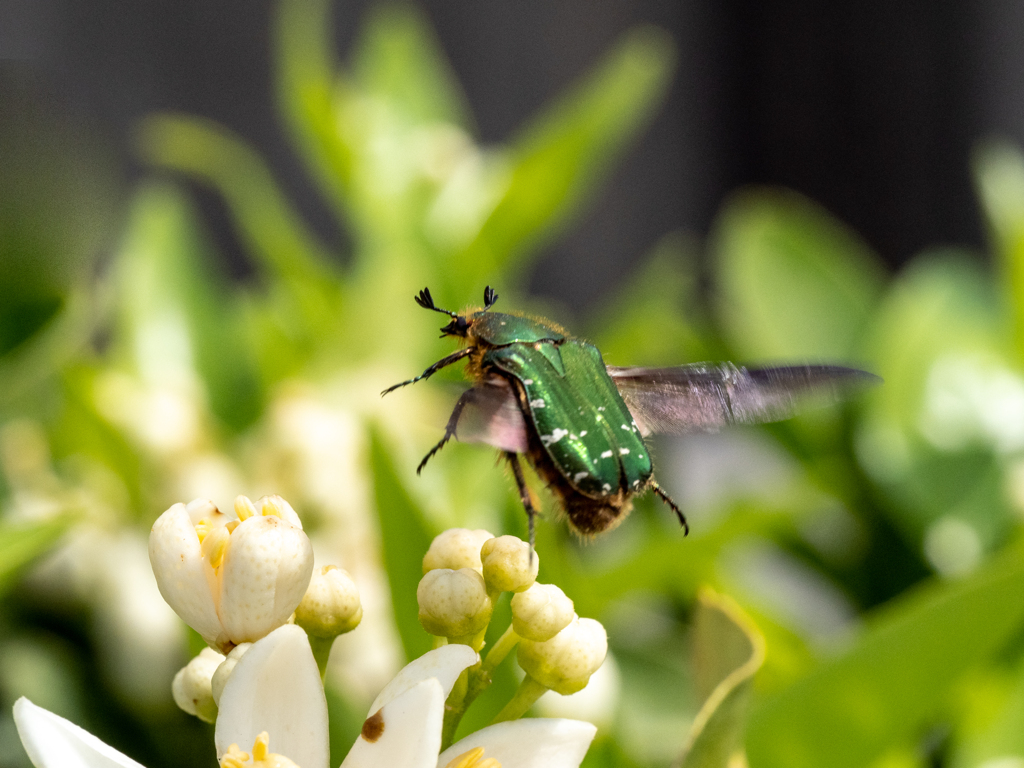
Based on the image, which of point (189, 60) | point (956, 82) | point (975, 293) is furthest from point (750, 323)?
point (956, 82)

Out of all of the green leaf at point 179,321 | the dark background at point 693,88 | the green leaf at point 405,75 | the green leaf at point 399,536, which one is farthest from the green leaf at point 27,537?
the dark background at point 693,88

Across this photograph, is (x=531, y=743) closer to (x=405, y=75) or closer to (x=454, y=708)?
(x=454, y=708)

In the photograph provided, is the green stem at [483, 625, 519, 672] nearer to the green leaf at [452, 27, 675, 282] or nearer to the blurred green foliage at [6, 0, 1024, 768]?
the blurred green foliage at [6, 0, 1024, 768]

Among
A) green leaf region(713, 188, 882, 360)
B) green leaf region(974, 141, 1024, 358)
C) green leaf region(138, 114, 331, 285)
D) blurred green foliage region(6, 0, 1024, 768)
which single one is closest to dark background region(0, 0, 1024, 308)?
green leaf region(138, 114, 331, 285)

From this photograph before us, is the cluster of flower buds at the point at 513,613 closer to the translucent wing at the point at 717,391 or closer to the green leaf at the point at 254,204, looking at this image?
the translucent wing at the point at 717,391

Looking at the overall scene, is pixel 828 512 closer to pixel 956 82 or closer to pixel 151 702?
pixel 151 702

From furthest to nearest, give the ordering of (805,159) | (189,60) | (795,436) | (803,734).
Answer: (805,159)
(189,60)
(795,436)
(803,734)
